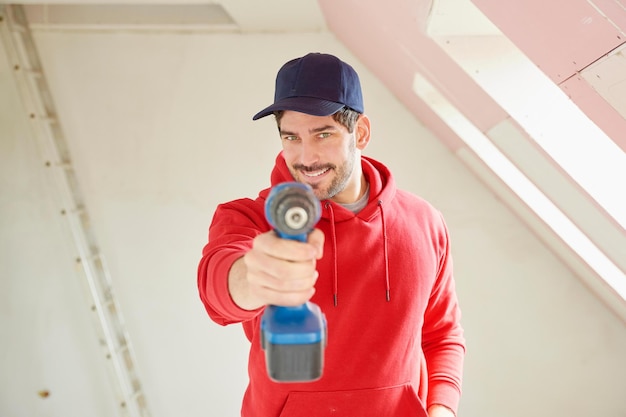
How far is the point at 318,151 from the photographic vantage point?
1.36 m

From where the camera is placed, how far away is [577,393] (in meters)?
2.97

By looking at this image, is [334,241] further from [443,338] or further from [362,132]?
[443,338]

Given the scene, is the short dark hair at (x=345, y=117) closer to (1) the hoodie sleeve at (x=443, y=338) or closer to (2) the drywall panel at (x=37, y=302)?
(1) the hoodie sleeve at (x=443, y=338)

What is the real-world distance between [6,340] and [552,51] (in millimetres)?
3372

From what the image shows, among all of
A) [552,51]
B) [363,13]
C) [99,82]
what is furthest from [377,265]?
[99,82]

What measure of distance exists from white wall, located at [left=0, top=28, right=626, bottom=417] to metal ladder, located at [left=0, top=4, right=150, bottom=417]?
0.19ft

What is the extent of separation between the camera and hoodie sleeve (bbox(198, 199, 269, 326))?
105cm


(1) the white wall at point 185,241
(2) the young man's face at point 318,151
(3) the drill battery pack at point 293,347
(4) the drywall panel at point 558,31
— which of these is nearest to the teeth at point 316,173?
(2) the young man's face at point 318,151

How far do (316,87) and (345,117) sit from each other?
0.11m

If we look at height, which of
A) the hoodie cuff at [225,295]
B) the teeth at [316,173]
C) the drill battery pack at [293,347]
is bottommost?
the drill battery pack at [293,347]

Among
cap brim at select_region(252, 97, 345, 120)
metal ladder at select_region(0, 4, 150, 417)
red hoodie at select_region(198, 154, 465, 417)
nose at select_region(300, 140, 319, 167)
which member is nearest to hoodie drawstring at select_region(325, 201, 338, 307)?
red hoodie at select_region(198, 154, 465, 417)

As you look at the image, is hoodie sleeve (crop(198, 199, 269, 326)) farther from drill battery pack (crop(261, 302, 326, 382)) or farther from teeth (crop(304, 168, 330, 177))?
drill battery pack (crop(261, 302, 326, 382))

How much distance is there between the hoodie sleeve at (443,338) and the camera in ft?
5.10

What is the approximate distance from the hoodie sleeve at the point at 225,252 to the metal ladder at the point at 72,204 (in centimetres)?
221
